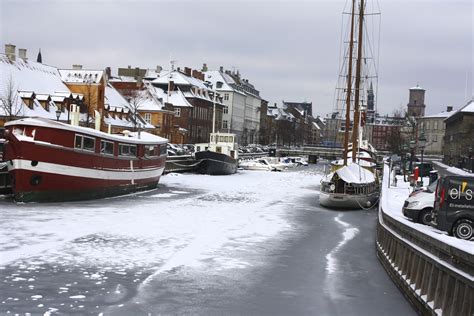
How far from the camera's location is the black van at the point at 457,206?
16016mm

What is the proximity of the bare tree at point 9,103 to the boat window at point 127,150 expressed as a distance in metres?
14.8

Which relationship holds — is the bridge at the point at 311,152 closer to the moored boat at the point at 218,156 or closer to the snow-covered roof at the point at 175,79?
the snow-covered roof at the point at 175,79

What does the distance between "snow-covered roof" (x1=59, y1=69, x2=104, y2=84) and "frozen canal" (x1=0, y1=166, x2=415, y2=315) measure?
41267 mm

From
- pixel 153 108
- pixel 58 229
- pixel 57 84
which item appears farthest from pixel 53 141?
pixel 153 108

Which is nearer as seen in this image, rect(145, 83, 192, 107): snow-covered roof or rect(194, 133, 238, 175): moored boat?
rect(194, 133, 238, 175): moored boat

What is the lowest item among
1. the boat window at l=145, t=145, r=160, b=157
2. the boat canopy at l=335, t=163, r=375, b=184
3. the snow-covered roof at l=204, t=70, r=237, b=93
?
the boat canopy at l=335, t=163, r=375, b=184

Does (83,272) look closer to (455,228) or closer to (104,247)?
(104,247)

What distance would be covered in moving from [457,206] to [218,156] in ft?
143

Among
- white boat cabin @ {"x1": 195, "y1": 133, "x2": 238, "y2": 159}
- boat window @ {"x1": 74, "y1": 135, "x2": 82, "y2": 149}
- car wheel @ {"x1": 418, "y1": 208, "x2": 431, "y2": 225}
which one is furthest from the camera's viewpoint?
white boat cabin @ {"x1": 195, "y1": 133, "x2": 238, "y2": 159}

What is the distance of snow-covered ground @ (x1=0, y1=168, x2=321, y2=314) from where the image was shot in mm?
11117

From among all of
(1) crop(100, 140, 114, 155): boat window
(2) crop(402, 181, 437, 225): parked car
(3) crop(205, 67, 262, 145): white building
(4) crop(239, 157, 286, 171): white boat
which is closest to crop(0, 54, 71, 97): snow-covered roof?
(4) crop(239, 157, 286, 171): white boat

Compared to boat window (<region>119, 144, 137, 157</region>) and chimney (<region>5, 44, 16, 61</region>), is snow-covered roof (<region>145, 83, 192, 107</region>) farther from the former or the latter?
boat window (<region>119, 144, 137, 157</region>)

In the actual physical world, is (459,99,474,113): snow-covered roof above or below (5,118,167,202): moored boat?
above

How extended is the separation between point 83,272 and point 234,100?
127 m
